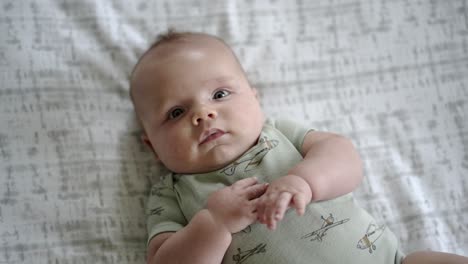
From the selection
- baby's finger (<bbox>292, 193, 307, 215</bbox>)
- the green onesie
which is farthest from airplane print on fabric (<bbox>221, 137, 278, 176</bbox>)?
baby's finger (<bbox>292, 193, 307, 215</bbox>)

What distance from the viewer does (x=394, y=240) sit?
1038 millimetres

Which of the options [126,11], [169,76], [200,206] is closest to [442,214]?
[200,206]

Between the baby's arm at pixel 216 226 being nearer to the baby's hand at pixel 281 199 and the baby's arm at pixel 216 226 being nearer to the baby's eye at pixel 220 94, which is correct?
the baby's hand at pixel 281 199

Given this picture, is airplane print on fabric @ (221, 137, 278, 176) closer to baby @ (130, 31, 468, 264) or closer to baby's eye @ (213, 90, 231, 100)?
baby @ (130, 31, 468, 264)

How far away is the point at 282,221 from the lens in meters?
0.97

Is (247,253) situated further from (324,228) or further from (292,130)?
(292,130)

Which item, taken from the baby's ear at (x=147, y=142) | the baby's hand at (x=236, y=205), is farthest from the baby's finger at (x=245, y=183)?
the baby's ear at (x=147, y=142)

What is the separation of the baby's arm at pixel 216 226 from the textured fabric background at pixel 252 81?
24 cm

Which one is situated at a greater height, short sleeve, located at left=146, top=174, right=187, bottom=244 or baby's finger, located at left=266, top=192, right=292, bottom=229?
baby's finger, located at left=266, top=192, right=292, bottom=229

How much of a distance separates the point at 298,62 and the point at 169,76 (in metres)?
0.42

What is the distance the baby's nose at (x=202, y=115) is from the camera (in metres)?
1.01

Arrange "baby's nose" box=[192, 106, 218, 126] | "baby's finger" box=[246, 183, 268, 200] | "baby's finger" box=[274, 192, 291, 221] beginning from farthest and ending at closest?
1. "baby's nose" box=[192, 106, 218, 126]
2. "baby's finger" box=[246, 183, 268, 200]
3. "baby's finger" box=[274, 192, 291, 221]

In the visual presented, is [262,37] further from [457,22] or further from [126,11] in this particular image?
[457,22]

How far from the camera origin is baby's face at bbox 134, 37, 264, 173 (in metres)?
1.02
